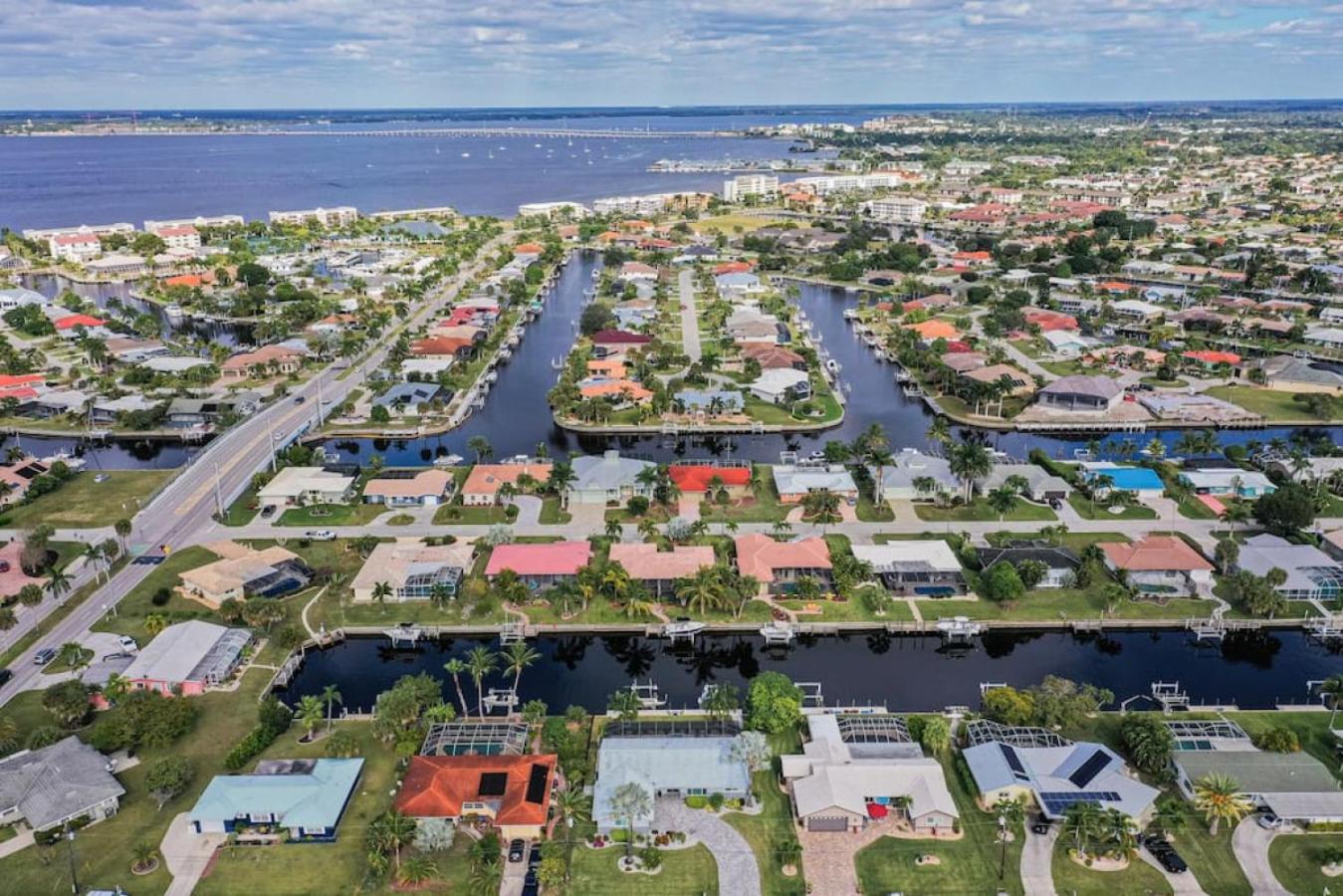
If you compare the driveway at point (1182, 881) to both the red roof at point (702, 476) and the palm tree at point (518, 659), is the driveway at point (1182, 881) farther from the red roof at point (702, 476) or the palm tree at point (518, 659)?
the red roof at point (702, 476)

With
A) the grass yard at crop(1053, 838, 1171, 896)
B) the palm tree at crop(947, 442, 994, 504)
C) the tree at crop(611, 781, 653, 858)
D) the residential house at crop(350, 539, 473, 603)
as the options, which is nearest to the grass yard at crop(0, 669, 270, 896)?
the residential house at crop(350, 539, 473, 603)

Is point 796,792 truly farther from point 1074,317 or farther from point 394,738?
point 1074,317

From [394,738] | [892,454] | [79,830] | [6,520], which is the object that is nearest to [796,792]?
[394,738]

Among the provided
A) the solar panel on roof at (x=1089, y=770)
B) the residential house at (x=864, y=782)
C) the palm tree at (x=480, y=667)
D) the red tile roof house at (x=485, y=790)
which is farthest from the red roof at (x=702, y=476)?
the solar panel on roof at (x=1089, y=770)

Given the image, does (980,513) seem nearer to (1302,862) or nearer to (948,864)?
(1302,862)

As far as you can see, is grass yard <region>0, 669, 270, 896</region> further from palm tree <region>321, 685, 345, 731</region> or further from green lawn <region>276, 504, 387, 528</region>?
green lawn <region>276, 504, 387, 528</region>

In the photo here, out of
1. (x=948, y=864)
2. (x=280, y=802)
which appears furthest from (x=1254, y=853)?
(x=280, y=802)
